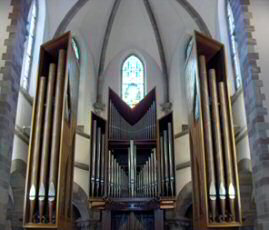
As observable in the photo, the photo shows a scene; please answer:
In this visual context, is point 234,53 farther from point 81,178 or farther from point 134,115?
point 81,178

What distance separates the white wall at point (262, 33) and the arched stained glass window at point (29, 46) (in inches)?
265

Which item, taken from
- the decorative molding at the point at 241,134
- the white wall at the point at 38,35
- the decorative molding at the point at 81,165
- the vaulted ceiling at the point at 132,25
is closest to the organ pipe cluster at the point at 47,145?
the white wall at the point at 38,35

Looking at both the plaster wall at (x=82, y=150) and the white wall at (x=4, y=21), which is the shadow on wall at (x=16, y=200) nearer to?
the plaster wall at (x=82, y=150)

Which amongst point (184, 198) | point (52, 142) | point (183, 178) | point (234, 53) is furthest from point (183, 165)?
point (52, 142)

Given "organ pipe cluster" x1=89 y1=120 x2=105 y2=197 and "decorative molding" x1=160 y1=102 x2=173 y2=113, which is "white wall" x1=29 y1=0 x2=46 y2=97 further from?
"decorative molding" x1=160 y1=102 x2=173 y2=113

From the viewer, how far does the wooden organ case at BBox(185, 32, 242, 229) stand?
855 cm

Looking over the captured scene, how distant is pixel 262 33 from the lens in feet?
31.6

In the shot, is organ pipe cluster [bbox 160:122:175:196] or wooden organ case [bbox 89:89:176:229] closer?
wooden organ case [bbox 89:89:176:229]

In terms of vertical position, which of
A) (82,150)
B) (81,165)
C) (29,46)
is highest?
(29,46)

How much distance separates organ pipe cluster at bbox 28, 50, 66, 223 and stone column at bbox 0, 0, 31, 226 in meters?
0.66

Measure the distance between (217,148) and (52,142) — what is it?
12.2ft

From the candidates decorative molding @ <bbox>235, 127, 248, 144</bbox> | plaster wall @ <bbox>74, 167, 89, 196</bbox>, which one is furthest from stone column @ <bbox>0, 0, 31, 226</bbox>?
decorative molding @ <bbox>235, 127, 248, 144</bbox>

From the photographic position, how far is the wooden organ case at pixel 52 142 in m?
8.60

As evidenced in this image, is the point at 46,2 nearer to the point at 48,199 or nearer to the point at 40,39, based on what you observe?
the point at 40,39
